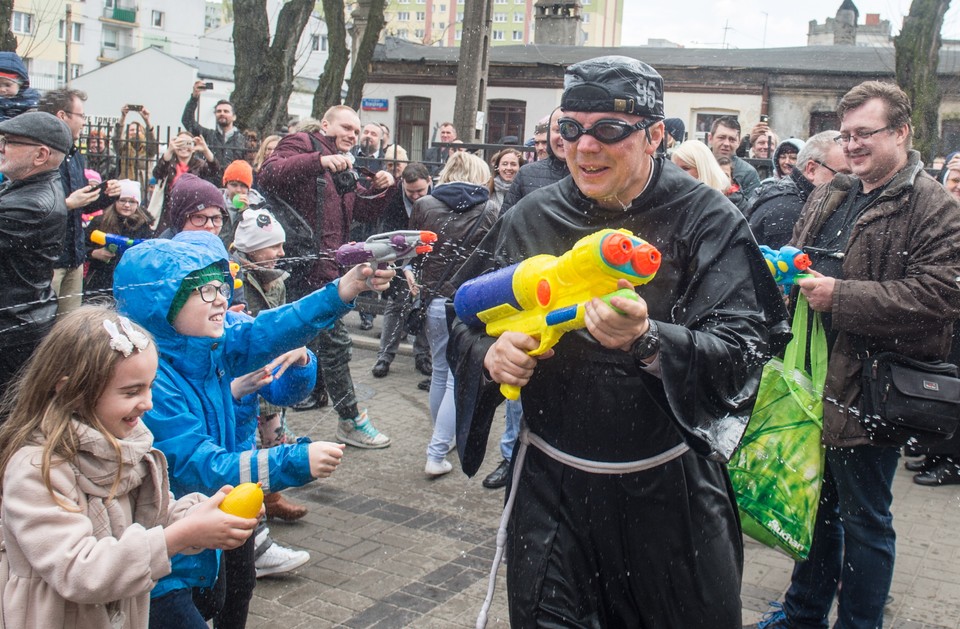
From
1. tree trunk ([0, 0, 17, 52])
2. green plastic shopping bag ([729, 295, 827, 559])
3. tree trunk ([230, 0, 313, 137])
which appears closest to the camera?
green plastic shopping bag ([729, 295, 827, 559])

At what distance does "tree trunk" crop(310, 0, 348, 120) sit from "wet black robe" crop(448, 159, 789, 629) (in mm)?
18627

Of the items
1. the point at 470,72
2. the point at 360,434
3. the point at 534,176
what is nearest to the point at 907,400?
the point at 534,176

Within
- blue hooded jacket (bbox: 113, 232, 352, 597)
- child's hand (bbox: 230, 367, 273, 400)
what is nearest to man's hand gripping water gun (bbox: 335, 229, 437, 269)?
blue hooded jacket (bbox: 113, 232, 352, 597)

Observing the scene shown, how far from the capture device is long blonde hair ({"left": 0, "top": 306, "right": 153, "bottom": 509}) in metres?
2.44

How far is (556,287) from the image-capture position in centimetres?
260

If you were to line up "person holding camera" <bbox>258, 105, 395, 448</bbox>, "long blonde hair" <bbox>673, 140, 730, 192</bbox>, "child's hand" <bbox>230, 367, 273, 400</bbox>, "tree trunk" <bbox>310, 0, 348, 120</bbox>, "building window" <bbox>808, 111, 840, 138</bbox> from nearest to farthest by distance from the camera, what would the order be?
"child's hand" <bbox>230, 367, 273, 400</bbox>, "long blonde hair" <bbox>673, 140, 730, 192</bbox>, "person holding camera" <bbox>258, 105, 395, 448</bbox>, "tree trunk" <bbox>310, 0, 348, 120</bbox>, "building window" <bbox>808, 111, 840, 138</bbox>

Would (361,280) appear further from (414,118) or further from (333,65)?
(414,118)

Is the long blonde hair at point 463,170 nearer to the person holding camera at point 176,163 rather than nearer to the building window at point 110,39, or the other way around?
the person holding camera at point 176,163

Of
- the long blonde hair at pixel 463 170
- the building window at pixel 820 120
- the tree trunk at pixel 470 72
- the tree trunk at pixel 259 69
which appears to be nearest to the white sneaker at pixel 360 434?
the long blonde hair at pixel 463 170

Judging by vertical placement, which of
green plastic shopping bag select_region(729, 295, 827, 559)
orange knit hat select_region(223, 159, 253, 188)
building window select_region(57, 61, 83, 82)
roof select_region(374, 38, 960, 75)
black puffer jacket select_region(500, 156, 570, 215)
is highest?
building window select_region(57, 61, 83, 82)

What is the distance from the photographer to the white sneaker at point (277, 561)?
16.0 feet

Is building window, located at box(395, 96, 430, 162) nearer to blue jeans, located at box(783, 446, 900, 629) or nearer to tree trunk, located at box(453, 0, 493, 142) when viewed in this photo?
tree trunk, located at box(453, 0, 493, 142)

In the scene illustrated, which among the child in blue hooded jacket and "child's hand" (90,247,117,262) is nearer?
the child in blue hooded jacket

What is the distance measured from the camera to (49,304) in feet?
17.4
